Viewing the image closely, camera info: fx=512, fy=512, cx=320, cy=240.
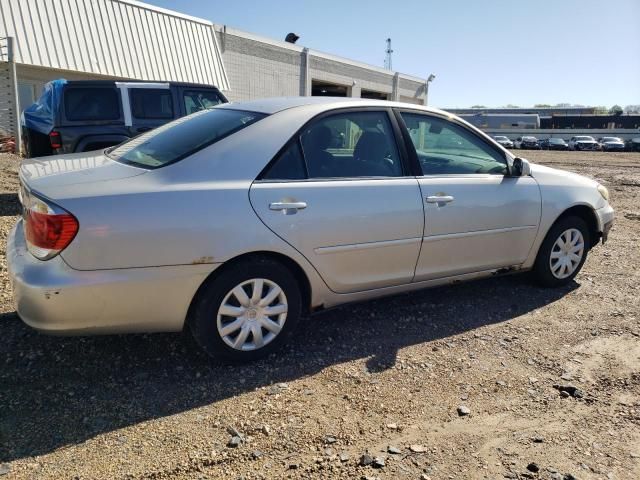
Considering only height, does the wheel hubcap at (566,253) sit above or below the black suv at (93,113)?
below

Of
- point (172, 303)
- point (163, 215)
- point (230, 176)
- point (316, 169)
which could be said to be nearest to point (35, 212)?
point (163, 215)

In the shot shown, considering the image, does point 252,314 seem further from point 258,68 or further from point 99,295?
point 258,68

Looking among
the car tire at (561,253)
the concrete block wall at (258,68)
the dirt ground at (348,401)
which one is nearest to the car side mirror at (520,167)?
the car tire at (561,253)

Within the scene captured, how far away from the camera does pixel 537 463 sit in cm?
251

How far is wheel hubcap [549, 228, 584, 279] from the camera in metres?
4.70

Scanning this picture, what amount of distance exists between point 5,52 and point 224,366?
489 inches

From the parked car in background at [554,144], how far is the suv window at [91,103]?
5078 cm

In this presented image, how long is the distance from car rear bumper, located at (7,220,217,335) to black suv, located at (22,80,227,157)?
16.2ft

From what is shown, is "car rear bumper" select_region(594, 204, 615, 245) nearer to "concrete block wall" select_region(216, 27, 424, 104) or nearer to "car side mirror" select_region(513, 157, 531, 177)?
"car side mirror" select_region(513, 157, 531, 177)

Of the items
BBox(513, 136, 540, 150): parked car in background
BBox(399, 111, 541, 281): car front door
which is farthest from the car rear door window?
BBox(513, 136, 540, 150): parked car in background

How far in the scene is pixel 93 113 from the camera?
25.2 feet

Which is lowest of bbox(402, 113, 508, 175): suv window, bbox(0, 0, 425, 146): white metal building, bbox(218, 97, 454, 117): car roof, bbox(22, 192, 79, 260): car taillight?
bbox(22, 192, 79, 260): car taillight

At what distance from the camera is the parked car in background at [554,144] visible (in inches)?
1986

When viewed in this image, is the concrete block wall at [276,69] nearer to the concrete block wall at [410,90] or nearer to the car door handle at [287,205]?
the concrete block wall at [410,90]
